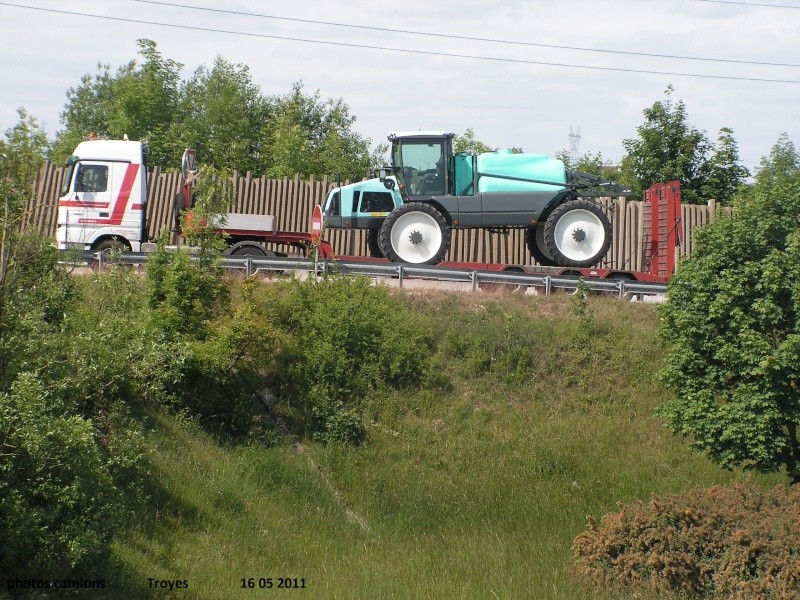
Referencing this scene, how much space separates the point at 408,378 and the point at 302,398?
2292mm

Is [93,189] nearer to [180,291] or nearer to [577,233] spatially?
[180,291]

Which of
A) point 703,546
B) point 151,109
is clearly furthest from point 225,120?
point 703,546

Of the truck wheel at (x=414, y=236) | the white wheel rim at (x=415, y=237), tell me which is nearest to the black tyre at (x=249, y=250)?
the truck wheel at (x=414, y=236)

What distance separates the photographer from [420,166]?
75.6 feet

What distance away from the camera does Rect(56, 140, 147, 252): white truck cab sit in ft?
78.1

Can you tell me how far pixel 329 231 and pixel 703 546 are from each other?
17.7 metres

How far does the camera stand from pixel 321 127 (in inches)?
1845

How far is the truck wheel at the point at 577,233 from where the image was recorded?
22.8m

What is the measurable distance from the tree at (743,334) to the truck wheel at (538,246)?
756cm

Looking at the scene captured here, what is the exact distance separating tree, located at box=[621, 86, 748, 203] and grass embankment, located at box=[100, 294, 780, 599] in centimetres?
1283

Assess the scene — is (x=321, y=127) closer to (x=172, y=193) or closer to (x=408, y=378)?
(x=172, y=193)

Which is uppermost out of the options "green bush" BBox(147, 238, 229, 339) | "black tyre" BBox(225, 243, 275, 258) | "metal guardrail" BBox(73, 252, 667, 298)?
"black tyre" BBox(225, 243, 275, 258)

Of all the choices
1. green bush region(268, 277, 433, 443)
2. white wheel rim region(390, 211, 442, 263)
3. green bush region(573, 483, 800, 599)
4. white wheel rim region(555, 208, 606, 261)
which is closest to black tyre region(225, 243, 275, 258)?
green bush region(268, 277, 433, 443)

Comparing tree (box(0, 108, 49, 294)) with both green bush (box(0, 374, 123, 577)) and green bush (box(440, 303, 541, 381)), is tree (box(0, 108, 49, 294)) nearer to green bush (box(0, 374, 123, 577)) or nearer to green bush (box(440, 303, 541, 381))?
green bush (box(0, 374, 123, 577))
